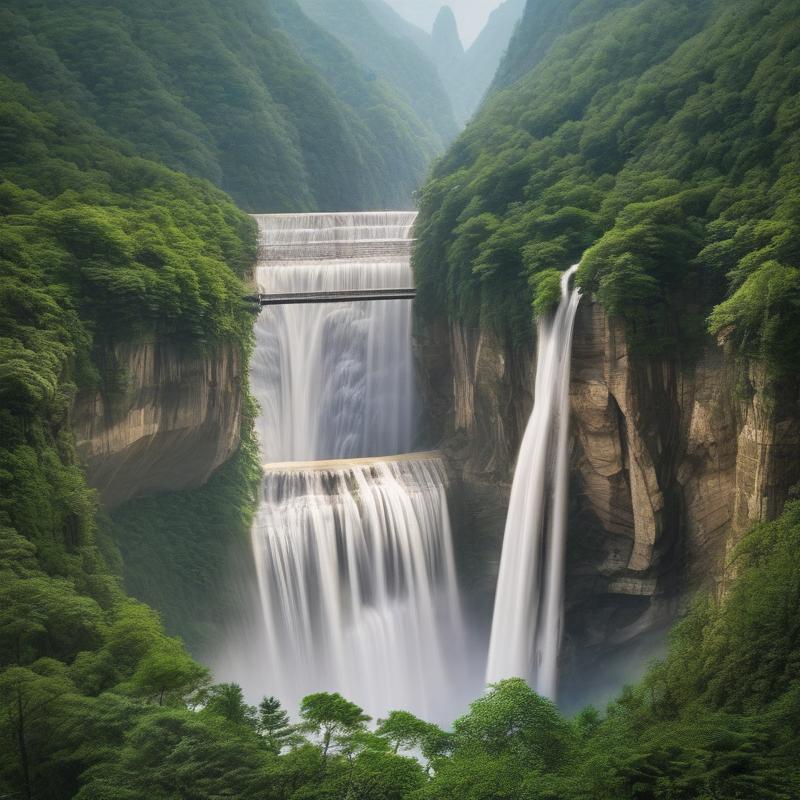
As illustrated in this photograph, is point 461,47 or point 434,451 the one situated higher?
point 461,47

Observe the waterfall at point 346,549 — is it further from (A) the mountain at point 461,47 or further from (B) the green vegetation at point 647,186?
(A) the mountain at point 461,47

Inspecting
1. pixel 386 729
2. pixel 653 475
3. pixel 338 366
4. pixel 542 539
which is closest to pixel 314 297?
pixel 338 366

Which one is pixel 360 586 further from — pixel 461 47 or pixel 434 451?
pixel 461 47

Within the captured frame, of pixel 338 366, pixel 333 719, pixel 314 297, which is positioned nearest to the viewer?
pixel 333 719

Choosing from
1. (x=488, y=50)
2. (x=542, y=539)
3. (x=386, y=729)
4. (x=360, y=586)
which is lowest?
(x=386, y=729)

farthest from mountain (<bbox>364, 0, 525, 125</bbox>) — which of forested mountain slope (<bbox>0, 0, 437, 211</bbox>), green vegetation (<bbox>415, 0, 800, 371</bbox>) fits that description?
green vegetation (<bbox>415, 0, 800, 371</bbox>)

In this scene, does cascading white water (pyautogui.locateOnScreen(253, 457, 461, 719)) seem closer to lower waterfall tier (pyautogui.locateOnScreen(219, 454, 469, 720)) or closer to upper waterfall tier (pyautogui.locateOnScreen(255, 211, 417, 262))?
lower waterfall tier (pyautogui.locateOnScreen(219, 454, 469, 720))
